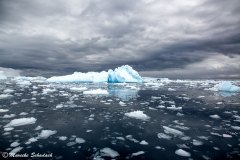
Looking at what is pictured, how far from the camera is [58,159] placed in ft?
11.8

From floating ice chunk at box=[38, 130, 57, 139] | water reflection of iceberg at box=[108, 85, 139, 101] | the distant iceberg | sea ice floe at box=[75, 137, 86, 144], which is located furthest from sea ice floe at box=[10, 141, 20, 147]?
the distant iceberg

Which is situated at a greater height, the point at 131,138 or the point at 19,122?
the point at 19,122

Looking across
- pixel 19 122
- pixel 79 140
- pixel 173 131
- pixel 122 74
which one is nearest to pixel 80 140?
pixel 79 140

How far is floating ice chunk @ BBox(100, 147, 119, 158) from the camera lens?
12.6 feet

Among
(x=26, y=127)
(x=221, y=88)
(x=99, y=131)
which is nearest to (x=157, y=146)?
(x=99, y=131)

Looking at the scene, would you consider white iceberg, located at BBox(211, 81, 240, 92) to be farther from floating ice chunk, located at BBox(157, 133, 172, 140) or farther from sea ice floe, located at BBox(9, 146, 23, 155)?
sea ice floe, located at BBox(9, 146, 23, 155)

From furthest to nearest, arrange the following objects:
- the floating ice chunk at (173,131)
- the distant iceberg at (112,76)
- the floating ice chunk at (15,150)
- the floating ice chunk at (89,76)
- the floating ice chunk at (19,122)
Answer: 1. the floating ice chunk at (89,76)
2. the distant iceberg at (112,76)
3. the floating ice chunk at (19,122)
4. the floating ice chunk at (173,131)
5. the floating ice chunk at (15,150)

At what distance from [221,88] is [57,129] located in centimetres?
2435

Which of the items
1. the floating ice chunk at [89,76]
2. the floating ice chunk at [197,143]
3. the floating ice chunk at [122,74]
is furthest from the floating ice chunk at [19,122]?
the floating ice chunk at [89,76]

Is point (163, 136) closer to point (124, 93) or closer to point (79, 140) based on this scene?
point (79, 140)

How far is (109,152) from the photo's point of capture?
13.1 ft

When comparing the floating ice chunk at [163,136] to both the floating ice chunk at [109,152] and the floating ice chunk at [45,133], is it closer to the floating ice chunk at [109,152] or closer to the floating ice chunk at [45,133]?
the floating ice chunk at [109,152]

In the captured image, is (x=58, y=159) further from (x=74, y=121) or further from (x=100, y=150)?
(x=74, y=121)

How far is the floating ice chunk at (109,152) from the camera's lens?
3842mm
